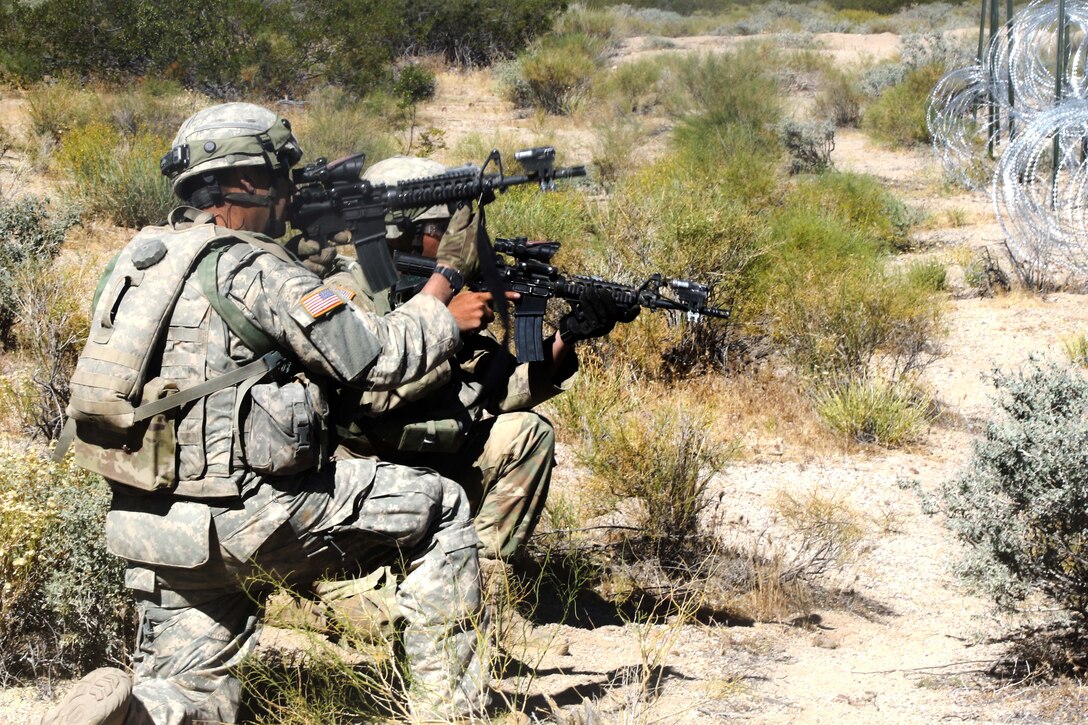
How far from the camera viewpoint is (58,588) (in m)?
3.42

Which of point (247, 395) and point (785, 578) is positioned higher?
point (247, 395)

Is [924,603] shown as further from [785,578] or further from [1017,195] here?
[1017,195]

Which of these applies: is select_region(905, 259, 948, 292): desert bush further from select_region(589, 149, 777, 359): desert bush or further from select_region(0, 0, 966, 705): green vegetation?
select_region(589, 149, 777, 359): desert bush

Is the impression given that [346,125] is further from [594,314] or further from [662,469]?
[594,314]

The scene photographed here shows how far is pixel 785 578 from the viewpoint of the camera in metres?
4.33

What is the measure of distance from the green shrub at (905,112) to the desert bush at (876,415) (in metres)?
9.96

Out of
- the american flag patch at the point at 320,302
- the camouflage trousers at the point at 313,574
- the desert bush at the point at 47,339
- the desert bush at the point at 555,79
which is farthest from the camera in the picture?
the desert bush at the point at 555,79

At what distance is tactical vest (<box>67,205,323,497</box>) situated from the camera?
2.76 meters

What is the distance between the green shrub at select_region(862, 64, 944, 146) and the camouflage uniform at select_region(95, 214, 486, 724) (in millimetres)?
13674

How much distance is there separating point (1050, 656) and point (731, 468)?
229cm

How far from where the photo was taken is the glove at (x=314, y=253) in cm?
346

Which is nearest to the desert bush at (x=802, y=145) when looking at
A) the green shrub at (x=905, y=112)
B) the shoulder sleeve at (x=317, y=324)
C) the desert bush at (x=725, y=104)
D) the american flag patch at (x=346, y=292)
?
the desert bush at (x=725, y=104)

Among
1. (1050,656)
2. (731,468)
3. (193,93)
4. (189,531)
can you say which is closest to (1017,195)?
(731,468)

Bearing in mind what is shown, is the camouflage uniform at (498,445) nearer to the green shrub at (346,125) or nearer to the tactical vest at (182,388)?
the tactical vest at (182,388)
